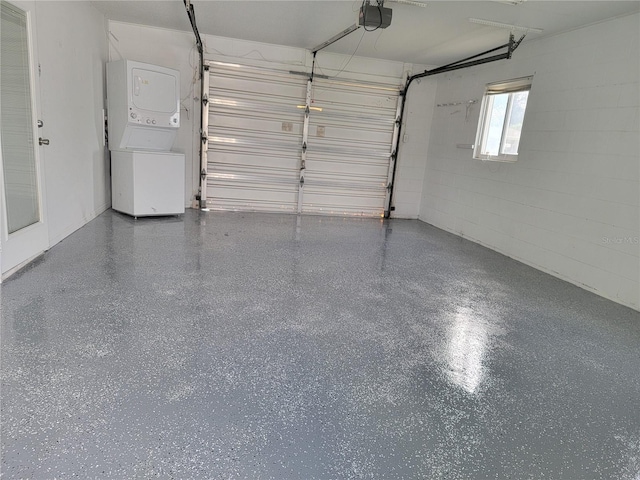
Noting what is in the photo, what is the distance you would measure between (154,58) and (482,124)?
5.37 meters

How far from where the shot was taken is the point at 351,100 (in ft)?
23.6

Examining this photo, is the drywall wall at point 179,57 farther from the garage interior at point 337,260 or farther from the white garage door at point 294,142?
the white garage door at point 294,142

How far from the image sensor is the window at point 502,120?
5539 millimetres

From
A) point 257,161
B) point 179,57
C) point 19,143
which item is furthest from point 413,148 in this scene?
point 19,143

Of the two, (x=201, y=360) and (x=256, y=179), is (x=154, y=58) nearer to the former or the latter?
(x=256, y=179)

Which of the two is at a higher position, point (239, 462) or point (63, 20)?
point (63, 20)

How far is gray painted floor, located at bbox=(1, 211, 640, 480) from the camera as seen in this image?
1.65 m

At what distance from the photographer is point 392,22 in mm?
4805

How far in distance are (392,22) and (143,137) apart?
12.2 feet

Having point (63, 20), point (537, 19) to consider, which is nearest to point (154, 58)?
point (63, 20)

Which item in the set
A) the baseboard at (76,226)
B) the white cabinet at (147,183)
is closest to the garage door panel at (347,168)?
the white cabinet at (147,183)

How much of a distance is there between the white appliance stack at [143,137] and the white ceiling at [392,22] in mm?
920

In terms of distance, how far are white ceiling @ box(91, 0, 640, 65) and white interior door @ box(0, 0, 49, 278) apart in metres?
2.06

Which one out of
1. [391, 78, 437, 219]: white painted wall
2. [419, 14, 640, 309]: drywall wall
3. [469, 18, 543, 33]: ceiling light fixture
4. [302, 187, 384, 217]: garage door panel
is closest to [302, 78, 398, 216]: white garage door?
[302, 187, 384, 217]: garage door panel
